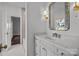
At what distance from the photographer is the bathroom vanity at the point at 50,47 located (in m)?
1.41

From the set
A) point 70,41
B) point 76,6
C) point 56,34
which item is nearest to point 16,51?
point 56,34

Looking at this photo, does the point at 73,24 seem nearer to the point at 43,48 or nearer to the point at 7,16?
the point at 43,48

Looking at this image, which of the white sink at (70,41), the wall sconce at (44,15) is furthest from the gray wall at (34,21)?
the white sink at (70,41)

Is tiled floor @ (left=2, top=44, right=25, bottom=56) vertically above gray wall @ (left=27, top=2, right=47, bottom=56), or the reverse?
gray wall @ (left=27, top=2, right=47, bottom=56)

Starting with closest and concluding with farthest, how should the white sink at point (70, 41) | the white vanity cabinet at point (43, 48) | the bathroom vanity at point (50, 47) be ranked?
1. the bathroom vanity at point (50, 47)
2. the white sink at point (70, 41)
3. the white vanity cabinet at point (43, 48)

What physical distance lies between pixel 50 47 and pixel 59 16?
0.38m

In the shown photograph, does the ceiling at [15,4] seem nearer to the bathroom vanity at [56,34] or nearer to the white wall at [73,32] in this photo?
the bathroom vanity at [56,34]

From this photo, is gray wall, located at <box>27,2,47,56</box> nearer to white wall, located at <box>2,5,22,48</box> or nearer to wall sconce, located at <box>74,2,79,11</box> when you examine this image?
white wall, located at <box>2,5,22,48</box>

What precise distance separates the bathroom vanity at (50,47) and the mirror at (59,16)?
0.49 ft

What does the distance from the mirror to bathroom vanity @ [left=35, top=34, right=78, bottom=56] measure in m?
0.15

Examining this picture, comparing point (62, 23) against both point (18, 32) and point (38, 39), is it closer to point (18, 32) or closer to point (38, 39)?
point (38, 39)

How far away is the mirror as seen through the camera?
165 centimetres

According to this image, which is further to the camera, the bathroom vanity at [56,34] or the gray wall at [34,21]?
the gray wall at [34,21]

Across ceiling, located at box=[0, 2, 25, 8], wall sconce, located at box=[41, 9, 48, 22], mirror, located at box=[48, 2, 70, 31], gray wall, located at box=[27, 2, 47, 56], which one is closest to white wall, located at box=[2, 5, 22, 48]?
ceiling, located at box=[0, 2, 25, 8]
